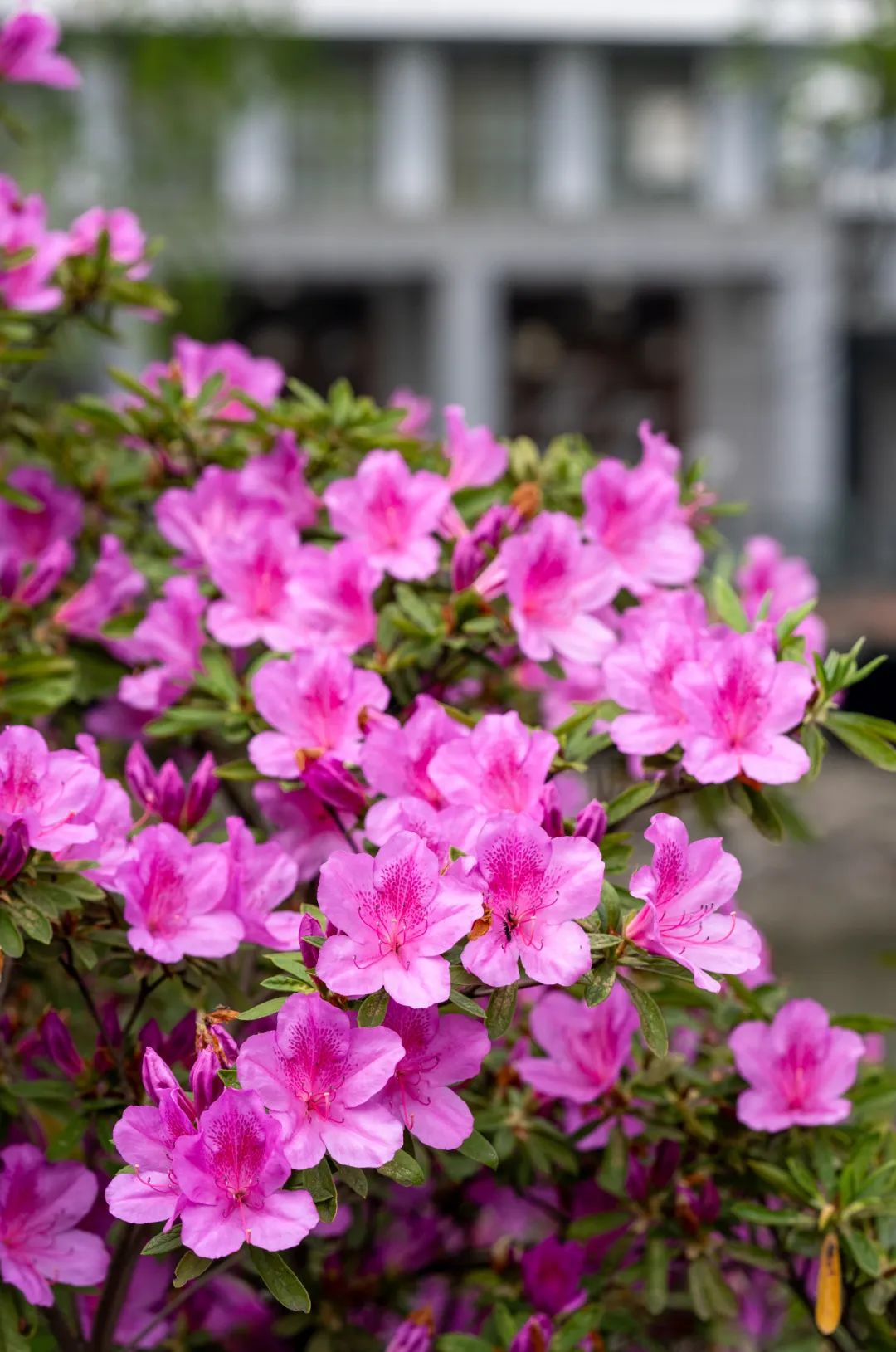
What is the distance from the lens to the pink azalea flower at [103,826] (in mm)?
1114

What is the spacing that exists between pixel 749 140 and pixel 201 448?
1663 cm

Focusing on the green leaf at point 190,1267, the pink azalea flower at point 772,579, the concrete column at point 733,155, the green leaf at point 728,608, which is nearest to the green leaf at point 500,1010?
the green leaf at point 190,1267

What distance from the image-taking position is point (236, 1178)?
3.03 feet

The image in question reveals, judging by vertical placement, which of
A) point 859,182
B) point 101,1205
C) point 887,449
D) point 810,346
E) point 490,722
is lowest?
point 887,449

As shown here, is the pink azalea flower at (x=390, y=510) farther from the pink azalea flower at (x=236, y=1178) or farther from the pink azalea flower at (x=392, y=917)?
the pink azalea flower at (x=236, y=1178)

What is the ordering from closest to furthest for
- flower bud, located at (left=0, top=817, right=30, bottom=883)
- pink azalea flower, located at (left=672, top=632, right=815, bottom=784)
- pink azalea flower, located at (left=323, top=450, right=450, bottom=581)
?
flower bud, located at (left=0, top=817, right=30, bottom=883)
pink azalea flower, located at (left=672, top=632, right=815, bottom=784)
pink azalea flower, located at (left=323, top=450, right=450, bottom=581)

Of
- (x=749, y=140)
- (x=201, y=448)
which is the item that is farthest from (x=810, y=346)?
(x=201, y=448)

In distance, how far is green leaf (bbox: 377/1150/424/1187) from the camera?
93cm

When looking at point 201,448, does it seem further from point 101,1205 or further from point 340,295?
point 340,295

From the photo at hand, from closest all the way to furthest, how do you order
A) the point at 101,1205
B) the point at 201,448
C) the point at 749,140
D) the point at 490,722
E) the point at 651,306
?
the point at 490,722
the point at 101,1205
the point at 201,448
the point at 749,140
the point at 651,306

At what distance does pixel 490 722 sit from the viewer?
110 centimetres

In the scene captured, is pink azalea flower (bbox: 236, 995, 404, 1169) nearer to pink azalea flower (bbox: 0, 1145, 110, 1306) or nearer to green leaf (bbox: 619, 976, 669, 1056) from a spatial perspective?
green leaf (bbox: 619, 976, 669, 1056)

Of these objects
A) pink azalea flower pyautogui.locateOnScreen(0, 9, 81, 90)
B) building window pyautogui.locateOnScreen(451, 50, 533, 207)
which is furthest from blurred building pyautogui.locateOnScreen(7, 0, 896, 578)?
pink azalea flower pyautogui.locateOnScreen(0, 9, 81, 90)

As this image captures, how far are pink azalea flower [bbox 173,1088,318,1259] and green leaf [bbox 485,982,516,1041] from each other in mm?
147
